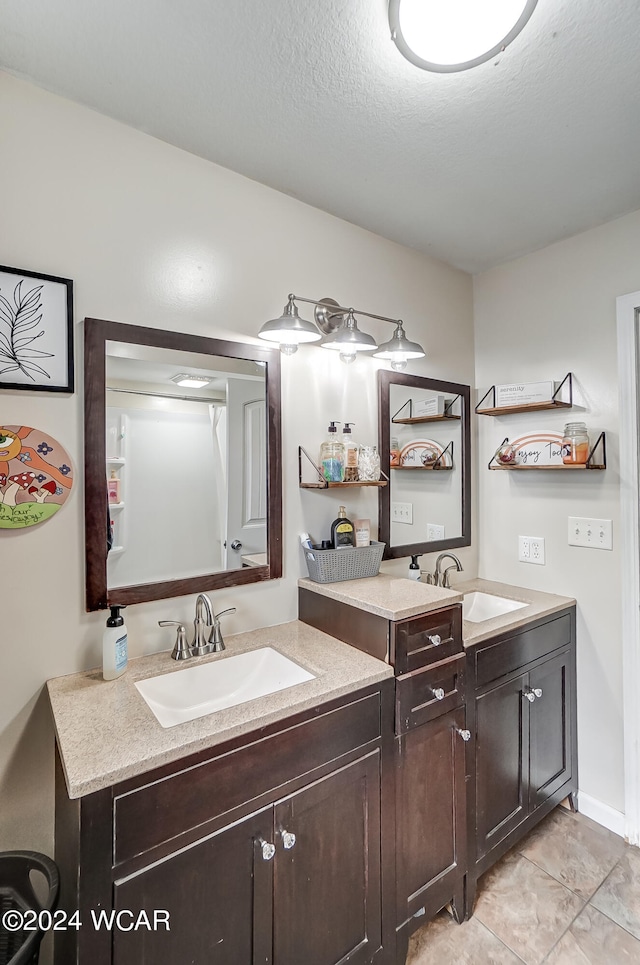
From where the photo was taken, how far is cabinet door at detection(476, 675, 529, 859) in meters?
1.61

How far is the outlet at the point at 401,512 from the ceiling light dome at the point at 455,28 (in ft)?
4.83

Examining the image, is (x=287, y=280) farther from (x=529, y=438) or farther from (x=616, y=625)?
(x=616, y=625)

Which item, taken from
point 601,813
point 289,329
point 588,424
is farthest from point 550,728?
point 289,329

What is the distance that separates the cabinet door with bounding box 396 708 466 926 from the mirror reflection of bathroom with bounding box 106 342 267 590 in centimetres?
81

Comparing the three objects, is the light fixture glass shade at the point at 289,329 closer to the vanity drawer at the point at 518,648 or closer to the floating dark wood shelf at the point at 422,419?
the floating dark wood shelf at the point at 422,419

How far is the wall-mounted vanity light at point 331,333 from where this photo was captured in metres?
1.53

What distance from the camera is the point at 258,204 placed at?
166 centimetres

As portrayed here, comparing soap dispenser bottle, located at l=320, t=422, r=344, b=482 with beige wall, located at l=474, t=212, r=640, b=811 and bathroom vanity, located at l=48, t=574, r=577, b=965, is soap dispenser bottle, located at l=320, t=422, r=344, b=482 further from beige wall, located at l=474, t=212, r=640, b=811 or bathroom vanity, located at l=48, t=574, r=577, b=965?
beige wall, located at l=474, t=212, r=640, b=811

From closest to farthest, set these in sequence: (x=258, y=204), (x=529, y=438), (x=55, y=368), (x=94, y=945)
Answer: (x=94, y=945) → (x=55, y=368) → (x=258, y=204) → (x=529, y=438)

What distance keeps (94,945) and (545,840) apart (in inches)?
70.4

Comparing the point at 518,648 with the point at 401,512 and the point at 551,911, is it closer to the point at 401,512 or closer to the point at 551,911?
the point at 401,512

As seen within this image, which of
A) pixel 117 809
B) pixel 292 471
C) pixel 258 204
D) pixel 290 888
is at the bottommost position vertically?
pixel 290 888

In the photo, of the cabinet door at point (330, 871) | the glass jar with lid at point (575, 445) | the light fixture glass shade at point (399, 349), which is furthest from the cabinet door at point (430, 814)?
the light fixture glass shade at point (399, 349)

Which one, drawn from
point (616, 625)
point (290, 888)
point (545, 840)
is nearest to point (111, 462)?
point (290, 888)
